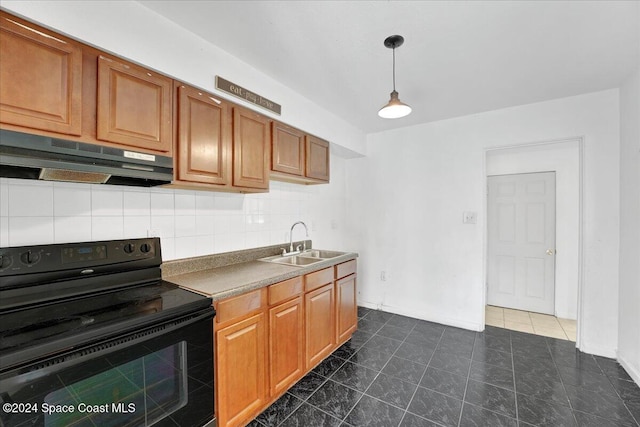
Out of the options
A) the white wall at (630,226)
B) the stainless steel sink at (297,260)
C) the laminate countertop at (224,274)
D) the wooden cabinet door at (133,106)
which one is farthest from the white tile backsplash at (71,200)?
the white wall at (630,226)

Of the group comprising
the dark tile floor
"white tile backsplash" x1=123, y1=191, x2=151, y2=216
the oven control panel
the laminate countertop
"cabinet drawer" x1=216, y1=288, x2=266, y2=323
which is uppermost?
"white tile backsplash" x1=123, y1=191, x2=151, y2=216

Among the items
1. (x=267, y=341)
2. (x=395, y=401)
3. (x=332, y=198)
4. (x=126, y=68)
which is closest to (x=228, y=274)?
(x=267, y=341)

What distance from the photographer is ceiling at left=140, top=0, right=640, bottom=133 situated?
5.11ft

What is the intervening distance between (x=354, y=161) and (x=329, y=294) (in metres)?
2.13

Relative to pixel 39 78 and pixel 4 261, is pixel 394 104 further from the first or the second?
pixel 4 261

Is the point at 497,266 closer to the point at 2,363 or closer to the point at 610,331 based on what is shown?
the point at 610,331

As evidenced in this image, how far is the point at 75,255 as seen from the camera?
1502 mm

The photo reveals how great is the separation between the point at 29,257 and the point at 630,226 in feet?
13.7

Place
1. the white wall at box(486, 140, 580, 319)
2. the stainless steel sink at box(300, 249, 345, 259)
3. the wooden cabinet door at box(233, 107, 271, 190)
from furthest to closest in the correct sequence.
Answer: the white wall at box(486, 140, 580, 319)
the stainless steel sink at box(300, 249, 345, 259)
the wooden cabinet door at box(233, 107, 271, 190)

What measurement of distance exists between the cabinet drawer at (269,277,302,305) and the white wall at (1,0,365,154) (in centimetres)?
138

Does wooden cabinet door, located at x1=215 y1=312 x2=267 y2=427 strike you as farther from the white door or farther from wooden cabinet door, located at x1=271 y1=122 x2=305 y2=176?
the white door

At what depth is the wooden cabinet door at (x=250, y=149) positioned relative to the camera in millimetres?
2049

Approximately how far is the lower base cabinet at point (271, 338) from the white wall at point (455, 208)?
1285 mm

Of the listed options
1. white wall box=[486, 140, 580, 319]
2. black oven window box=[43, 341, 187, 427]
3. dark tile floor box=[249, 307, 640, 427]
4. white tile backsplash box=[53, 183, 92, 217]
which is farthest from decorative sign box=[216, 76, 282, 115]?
white wall box=[486, 140, 580, 319]
